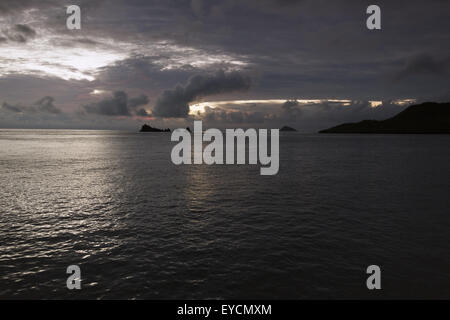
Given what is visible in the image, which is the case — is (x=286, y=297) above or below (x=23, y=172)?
below

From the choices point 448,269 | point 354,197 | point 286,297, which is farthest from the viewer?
point 354,197

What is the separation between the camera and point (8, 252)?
20.7m

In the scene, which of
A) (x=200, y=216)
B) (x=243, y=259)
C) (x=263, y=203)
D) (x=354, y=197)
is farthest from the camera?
(x=354, y=197)

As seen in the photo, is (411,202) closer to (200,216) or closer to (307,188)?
(307,188)

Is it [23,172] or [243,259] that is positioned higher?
[23,172]

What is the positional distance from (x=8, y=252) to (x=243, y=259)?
18.3 meters

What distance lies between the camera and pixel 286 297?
51.8 feet

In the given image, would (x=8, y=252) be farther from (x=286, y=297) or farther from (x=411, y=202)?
(x=411, y=202)

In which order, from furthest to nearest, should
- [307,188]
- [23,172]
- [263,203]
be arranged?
[23,172] → [307,188] → [263,203]

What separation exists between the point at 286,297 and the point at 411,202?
3018 centimetres

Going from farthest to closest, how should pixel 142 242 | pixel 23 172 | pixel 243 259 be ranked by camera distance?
pixel 23 172
pixel 142 242
pixel 243 259

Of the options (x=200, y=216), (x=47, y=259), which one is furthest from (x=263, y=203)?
(x=47, y=259)

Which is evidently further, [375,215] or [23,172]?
[23,172]

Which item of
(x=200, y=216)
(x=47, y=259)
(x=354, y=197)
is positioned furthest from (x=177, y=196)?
(x=354, y=197)
